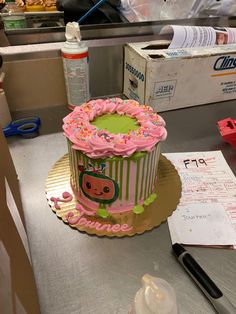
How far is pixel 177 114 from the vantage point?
0.79 meters

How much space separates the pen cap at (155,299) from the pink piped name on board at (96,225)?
0.17m

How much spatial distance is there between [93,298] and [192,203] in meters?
0.24

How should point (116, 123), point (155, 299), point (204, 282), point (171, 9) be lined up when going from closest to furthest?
point (155, 299)
point (204, 282)
point (116, 123)
point (171, 9)

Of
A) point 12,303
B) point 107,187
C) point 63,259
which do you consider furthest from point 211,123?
point 12,303

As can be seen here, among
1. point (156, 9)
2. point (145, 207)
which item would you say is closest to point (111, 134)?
point (145, 207)

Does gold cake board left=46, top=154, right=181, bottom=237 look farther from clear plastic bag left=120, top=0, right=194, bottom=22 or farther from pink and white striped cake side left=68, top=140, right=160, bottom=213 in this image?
clear plastic bag left=120, top=0, right=194, bottom=22

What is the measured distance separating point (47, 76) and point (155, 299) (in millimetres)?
633

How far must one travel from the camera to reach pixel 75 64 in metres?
0.68

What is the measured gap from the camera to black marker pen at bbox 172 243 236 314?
1.24 feet

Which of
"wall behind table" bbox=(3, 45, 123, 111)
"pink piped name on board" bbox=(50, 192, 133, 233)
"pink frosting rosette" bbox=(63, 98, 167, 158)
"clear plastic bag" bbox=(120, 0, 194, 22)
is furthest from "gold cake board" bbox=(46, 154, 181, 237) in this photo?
"clear plastic bag" bbox=(120, 0, 194, 22)

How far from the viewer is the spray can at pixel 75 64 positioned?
2.15 feet

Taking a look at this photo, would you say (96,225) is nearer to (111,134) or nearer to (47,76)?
(111,134)

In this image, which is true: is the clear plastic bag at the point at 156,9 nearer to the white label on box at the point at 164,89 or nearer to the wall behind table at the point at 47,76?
the wall behind table at the point at 47,76

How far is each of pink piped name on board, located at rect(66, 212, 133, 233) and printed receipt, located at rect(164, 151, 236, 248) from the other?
83 millimetres
